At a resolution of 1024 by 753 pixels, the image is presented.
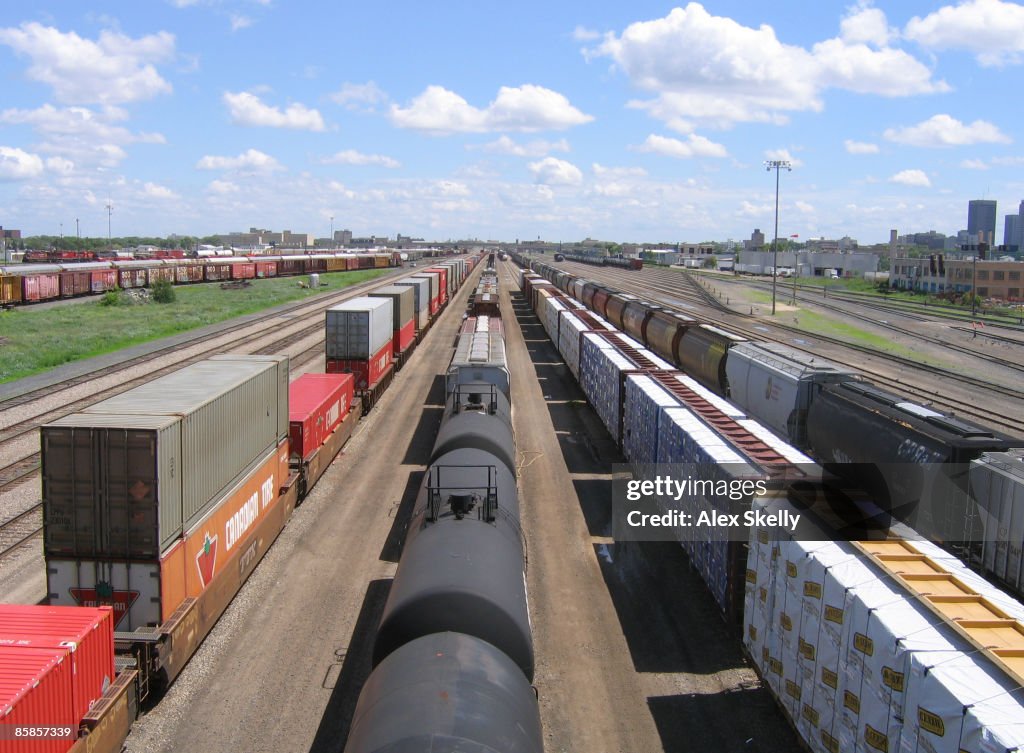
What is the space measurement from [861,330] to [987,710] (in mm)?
70129

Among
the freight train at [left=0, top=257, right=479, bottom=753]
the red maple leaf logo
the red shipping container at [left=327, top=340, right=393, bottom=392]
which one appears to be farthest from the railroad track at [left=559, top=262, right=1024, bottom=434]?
the red maple leaf logo

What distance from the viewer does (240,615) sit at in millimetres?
16531

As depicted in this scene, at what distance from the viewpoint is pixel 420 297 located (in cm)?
5691

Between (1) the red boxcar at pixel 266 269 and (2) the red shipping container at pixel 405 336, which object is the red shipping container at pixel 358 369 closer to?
(2) the red shipping container at pixel 405 336

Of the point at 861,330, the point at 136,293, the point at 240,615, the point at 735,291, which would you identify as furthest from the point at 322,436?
the point at 735,291

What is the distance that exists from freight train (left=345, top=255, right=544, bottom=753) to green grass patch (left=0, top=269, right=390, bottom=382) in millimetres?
36280

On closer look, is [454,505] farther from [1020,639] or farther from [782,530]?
[1020,639]

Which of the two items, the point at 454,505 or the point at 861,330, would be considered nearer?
the point at 454,505

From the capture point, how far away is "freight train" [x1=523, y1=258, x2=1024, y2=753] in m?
8.73

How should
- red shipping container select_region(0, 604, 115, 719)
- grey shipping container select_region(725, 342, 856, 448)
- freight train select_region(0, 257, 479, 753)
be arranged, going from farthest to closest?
grey shipping container select_region(725, 342, 856, 448)
freight train select_region(0, 257, 479, 753)
red shipping container select_region(0, 604, 115, 719)

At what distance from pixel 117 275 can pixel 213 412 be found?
84.2 m

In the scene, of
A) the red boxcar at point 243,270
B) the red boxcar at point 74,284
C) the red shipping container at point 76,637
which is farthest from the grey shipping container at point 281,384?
the red boxcar at point 243,270

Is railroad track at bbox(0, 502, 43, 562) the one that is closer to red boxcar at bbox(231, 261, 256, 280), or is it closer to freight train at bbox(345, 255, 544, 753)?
freight train at bbox(345, 255, 544, 753)

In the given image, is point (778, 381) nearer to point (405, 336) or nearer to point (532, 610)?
point (532, 610)
